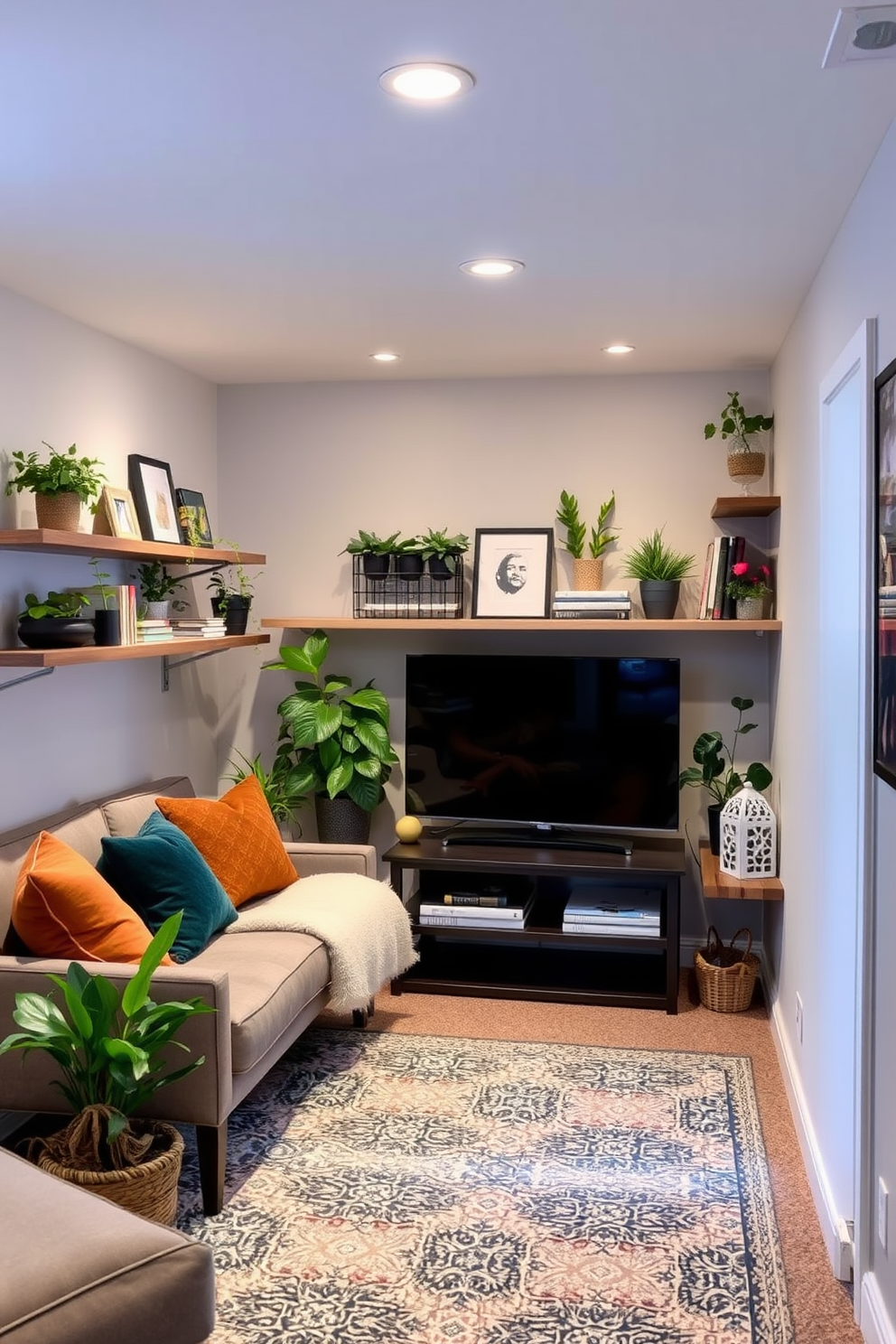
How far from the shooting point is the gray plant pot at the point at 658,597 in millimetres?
4672

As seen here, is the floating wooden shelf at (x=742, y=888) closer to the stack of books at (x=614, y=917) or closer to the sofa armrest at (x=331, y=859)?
the stack of books at (x=614, y=917)

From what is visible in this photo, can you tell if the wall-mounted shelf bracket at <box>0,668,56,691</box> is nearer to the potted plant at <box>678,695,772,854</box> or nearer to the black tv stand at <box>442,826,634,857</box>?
the black tv stand at <box>442,826,634,857</box>

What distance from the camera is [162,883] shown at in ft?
11.6

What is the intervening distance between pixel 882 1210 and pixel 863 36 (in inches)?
83.0

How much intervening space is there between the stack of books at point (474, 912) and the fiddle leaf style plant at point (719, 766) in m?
0.82

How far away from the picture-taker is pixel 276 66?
6.73 feet

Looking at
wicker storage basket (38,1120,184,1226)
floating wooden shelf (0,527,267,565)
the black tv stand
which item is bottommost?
wicker storage basket (38,1120,184,1226)

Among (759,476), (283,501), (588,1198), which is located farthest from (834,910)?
(283,501)

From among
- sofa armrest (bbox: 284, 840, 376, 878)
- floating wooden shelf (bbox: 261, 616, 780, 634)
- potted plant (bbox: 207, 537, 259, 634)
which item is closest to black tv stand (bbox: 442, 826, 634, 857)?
sofa armrest (bbox: 284, 840, 376, 878)

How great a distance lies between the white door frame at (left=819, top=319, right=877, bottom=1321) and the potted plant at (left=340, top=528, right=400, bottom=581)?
256 cm

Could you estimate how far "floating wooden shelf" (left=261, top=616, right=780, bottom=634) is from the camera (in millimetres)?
4465

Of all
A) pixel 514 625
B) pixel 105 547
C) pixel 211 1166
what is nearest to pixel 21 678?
pixel 105 547

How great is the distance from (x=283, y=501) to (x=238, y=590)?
435 mm

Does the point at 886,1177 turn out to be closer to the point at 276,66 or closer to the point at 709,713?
the point at 276,66
